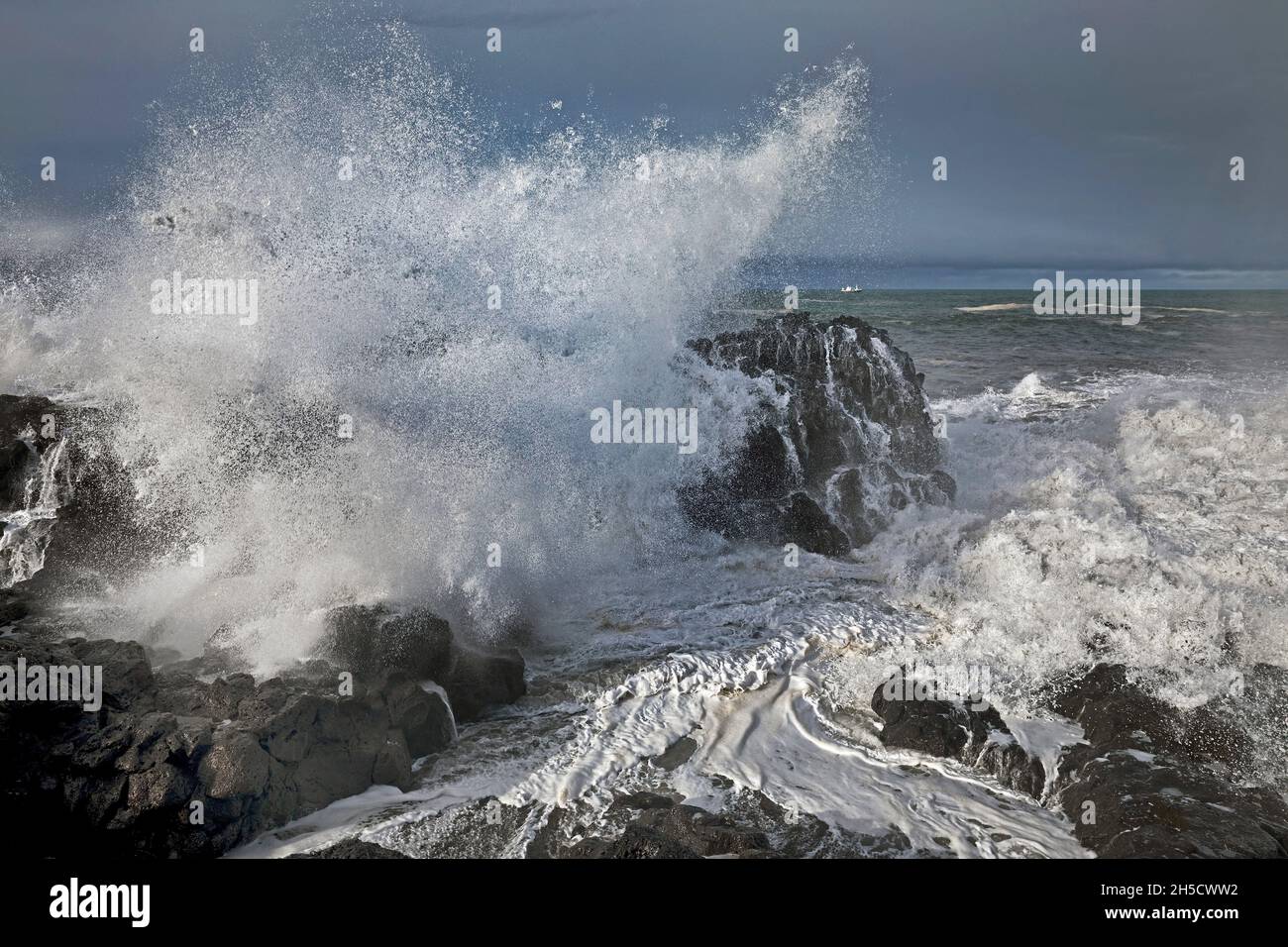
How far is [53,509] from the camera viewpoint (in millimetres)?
9031

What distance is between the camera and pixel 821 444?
1146cm

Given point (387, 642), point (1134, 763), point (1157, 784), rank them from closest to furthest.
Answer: point (1157, 784) < point (1134, 763) < point (387, 642)

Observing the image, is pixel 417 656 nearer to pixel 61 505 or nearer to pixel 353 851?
pixel 353 851

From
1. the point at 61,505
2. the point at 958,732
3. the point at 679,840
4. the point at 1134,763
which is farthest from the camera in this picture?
the point at 61,505

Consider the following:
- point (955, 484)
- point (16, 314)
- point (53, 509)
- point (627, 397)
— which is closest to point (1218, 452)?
point (955, 484)

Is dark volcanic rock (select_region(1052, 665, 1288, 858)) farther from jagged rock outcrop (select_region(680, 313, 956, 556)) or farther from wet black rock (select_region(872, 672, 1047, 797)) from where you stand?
jagged rock outcrop (select_region(680, 313, 956, 556))

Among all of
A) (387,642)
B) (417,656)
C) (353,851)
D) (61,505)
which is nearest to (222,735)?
(353,851)

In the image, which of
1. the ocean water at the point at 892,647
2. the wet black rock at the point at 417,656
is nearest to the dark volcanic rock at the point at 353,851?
the ocean water at the point at 892,647

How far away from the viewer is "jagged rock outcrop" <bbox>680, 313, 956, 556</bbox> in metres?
10.6

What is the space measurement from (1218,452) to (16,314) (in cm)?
2012

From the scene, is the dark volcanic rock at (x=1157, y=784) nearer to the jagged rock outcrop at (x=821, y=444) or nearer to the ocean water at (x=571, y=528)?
the ocean water at (x=571, y=528)

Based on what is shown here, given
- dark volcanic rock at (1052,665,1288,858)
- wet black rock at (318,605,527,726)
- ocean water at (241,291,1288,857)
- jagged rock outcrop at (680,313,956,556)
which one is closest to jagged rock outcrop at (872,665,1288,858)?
dark volcanic rock at (1052,665,1288,858)

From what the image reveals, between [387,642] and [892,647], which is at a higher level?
[387,642]

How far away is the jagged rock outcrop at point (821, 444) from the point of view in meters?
10.6
